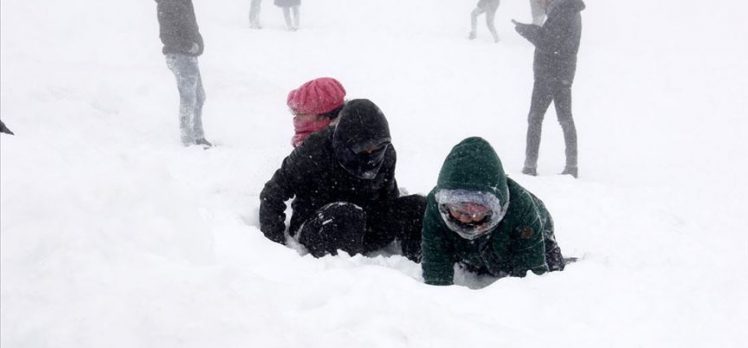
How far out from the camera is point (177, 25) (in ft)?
19.2

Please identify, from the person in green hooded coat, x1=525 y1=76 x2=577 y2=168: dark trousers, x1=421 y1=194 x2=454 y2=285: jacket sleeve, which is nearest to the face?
the person in green hooded coat

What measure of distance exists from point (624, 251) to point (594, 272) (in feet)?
5.16

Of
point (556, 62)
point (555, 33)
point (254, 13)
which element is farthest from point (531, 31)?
point (254, 13)

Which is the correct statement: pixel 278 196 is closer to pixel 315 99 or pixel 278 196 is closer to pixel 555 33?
pixel 315 99

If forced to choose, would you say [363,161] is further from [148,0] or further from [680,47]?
[680,47]

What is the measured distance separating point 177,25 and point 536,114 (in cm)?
364

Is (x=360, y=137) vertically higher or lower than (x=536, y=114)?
higher

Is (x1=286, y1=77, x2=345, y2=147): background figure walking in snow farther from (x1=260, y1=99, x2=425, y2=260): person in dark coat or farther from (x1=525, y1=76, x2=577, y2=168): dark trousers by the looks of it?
(x1=525, y1=76, x2=577, y2=168): dark trousers

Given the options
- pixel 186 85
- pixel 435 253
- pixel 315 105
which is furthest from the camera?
pixel 186 85

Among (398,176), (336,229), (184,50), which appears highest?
(184,50)

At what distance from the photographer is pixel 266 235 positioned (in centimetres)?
348

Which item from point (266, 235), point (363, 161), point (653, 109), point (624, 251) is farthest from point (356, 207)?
point (653, 109)

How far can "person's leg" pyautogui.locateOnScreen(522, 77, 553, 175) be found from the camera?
5.83 m

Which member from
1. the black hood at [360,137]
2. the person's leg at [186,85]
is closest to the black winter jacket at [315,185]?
the black hood at [360,137]
